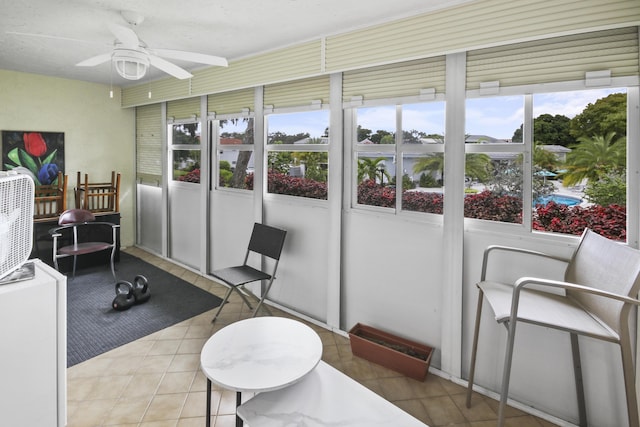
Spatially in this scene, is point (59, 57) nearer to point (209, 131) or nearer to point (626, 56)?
point (209, 131)

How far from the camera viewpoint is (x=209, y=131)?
189 inches

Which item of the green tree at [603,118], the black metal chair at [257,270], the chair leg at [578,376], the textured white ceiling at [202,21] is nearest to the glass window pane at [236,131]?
the textured white ceiling at [202,21]

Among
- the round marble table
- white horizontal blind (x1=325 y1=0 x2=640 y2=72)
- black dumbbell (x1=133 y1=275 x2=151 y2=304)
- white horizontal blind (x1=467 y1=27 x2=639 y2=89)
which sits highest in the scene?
white horizontal blind (x1=325 y1=0 x2=640 y2=72)

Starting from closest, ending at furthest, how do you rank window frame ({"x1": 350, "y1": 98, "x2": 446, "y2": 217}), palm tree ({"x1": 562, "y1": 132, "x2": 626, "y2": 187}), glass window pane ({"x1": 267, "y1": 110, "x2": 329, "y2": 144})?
palm tree ({"x1": 562, "y1": 132, "x2": 626, "y2": 187}) < window frame ({"x1": 350, "y1": 98, "x2": 446, "y2": 217}) < glass window pane ({"x1": 267, "y1": 110, "x2": 329, "y2": 144})

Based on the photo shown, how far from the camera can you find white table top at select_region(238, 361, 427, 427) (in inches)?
65.1

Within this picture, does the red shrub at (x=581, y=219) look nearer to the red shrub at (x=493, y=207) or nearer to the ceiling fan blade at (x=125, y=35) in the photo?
the red shrub at (x=493, y=207)

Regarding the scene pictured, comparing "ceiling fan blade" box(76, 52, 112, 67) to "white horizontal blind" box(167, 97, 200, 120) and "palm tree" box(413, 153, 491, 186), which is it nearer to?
"white horizontal blind" box(167, 97, 200, 120)

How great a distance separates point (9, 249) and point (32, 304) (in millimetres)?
305

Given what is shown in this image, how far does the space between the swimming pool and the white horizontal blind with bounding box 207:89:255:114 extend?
3.03 meters

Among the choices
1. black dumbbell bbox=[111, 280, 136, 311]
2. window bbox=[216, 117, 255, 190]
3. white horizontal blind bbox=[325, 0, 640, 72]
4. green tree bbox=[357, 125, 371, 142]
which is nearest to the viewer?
white horizontal blind bbox=[325, 0, 640, 72]

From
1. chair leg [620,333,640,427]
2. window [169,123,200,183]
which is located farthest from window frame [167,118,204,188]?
chair leg [620,333,640,427]

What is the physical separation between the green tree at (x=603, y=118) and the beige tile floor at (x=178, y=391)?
5.99 ft

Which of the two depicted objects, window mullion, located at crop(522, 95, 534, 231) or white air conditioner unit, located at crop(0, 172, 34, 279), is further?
window mullion, located at crop(522, 95, 534, 231)

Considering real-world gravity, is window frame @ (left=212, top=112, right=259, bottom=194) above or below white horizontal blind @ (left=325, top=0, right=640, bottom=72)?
below
